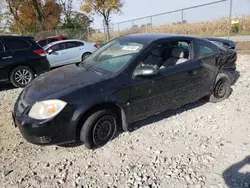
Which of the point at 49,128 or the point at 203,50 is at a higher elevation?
the point at 203,50

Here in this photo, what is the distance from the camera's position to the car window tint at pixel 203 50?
415cm

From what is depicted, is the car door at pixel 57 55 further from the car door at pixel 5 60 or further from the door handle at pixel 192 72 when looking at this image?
the door handle at pixel 192 72

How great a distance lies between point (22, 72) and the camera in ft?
21.8

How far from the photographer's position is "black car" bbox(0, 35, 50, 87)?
634cm

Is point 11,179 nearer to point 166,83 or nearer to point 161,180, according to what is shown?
point 161,180

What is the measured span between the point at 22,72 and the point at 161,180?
18.5 feet

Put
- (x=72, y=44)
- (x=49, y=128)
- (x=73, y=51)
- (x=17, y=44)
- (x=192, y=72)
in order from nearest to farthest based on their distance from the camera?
(x=49, y=128), (x=192, y=72), (x=17, y=44), (x=73, y=51), (x=72, y=44)

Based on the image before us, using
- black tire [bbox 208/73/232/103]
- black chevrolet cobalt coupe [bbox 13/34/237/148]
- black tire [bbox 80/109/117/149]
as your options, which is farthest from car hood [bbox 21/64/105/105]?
black tire [bbox 208/73/232/103]

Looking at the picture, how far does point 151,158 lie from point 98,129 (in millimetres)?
854

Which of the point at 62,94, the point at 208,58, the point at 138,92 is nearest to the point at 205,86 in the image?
the point at 208,58

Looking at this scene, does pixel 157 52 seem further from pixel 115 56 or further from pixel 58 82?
pixel 58 82

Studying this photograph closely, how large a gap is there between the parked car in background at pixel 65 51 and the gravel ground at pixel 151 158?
5861 mm

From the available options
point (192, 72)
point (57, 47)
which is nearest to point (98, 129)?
point (192, 72)

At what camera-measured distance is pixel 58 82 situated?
10.7 feet
